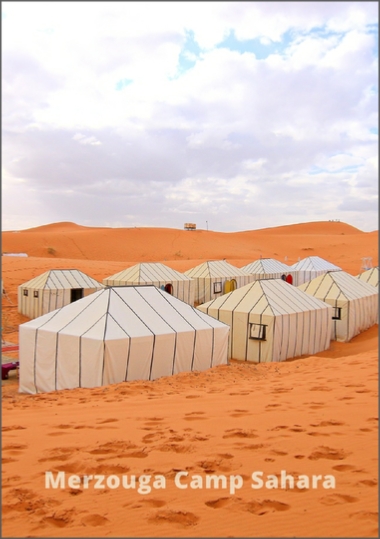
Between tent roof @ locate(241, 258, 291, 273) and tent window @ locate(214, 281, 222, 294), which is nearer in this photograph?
tent window @ locate(214, 281, 222, 294)

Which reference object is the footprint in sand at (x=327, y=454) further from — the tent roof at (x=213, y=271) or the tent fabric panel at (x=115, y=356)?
the tent roof at (x=213, y=271)

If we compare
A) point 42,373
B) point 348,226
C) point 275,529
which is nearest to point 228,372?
point 42,373

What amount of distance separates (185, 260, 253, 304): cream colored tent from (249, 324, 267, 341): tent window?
482 inches

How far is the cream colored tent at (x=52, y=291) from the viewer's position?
65.8 feet

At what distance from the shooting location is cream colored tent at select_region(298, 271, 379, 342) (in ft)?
57.3

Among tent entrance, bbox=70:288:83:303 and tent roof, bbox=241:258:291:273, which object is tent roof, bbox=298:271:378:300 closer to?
tent entrance, bbox=70:288:83:303

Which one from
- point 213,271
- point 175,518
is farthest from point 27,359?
point 213,271

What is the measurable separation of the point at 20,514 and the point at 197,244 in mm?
61090

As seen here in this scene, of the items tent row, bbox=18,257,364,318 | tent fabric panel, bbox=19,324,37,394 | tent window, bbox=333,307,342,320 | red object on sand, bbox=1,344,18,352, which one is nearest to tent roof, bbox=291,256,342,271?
tent row, bbox=18,257,364,318

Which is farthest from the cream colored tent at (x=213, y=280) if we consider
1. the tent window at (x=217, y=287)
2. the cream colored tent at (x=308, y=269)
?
the cream colored tent at (x=308, y=269)

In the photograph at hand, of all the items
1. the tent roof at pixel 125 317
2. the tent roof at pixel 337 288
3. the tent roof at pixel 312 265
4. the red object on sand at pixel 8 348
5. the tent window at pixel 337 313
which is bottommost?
the red object on sand at pixel 8 348

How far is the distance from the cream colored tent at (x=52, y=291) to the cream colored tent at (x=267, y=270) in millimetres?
11554

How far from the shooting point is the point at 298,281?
3334 cm

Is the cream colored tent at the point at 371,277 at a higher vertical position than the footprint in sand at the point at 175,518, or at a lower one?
higher
